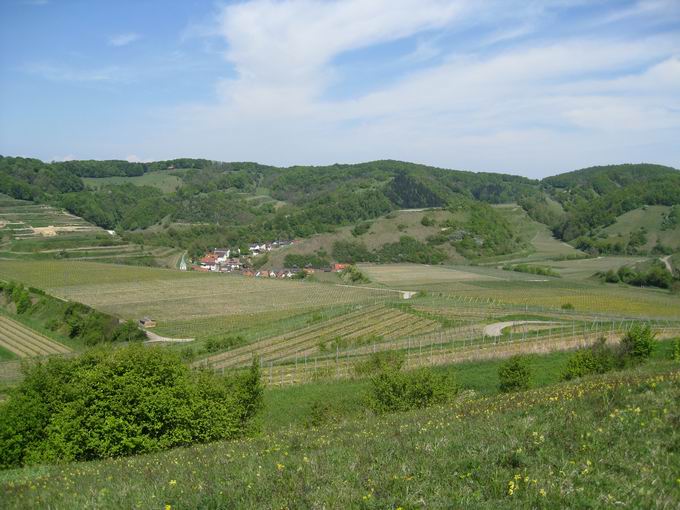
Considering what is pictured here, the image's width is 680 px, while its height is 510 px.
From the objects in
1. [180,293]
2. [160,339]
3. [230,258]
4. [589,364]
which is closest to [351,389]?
[589,364]

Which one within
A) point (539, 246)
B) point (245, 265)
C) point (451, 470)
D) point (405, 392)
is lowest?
point (245, 265)

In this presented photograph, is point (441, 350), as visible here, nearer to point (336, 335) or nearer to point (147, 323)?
point (336, 335)

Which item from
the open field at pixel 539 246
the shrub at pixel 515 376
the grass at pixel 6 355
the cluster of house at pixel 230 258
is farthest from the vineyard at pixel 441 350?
the open field at pixel 539 246

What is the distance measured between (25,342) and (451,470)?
6111cm

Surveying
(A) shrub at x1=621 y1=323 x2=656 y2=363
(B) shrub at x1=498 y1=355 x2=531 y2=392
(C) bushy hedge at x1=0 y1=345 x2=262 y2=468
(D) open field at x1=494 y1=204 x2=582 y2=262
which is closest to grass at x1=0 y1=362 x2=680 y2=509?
(C) bushy hedge at x1=0 y1=345 x2=262 y2=468

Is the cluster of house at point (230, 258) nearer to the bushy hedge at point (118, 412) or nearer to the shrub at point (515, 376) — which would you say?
the shrub at point (515, 376)

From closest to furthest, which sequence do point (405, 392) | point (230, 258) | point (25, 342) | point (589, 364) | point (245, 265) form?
point (405, 392)
point (589, 364)
point (25, 342)
point (245, 265)
point (230, 258)

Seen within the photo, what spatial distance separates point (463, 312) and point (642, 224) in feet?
353

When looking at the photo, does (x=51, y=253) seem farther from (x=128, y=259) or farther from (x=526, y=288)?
(x=526, y=288)

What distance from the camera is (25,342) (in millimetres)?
59969

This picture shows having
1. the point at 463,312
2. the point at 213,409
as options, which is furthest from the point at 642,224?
the point at 213,409

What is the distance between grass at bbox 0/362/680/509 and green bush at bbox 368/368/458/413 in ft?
46.1

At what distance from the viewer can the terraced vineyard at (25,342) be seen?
56106 mm

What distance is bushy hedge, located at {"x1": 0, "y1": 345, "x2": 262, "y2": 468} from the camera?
19.8 m
